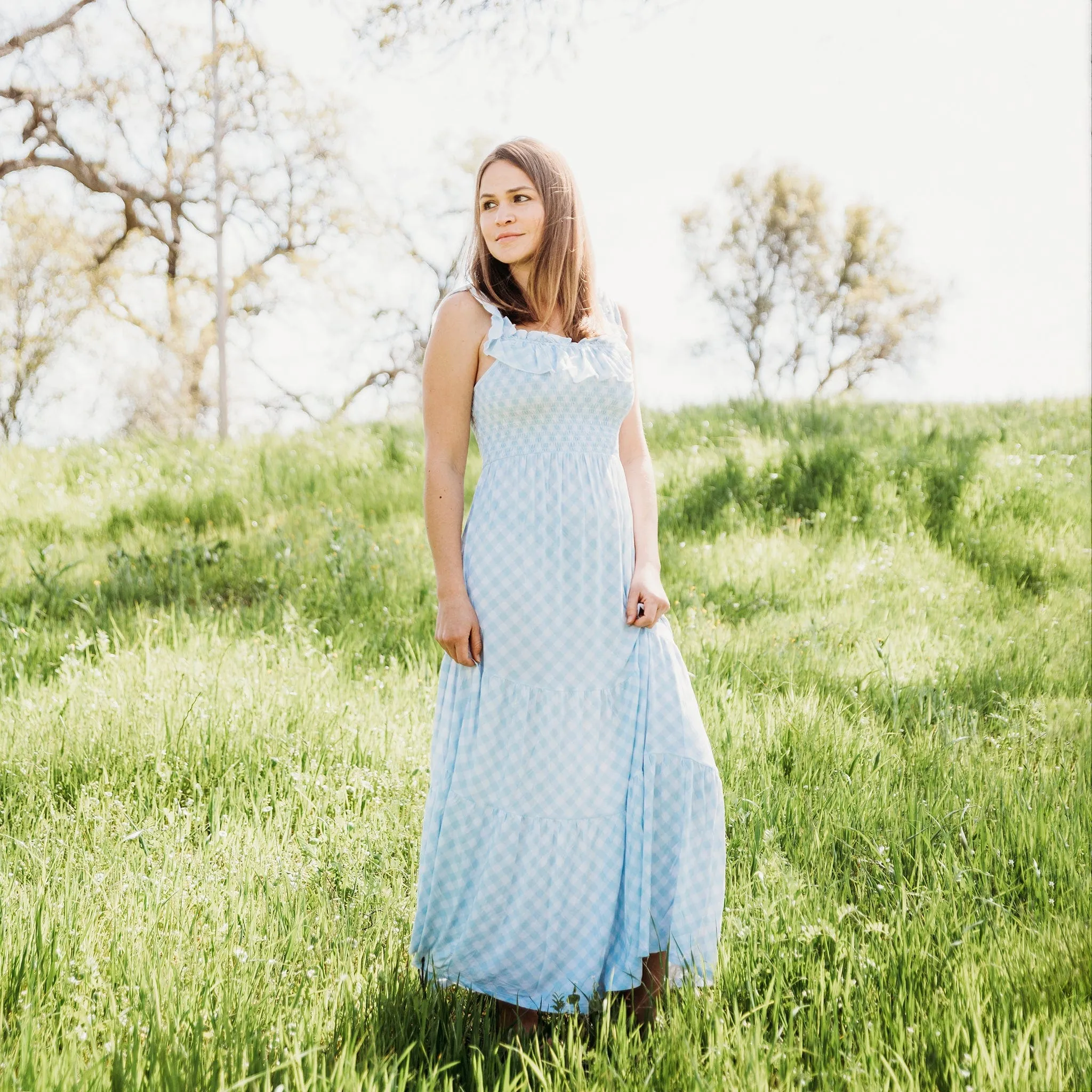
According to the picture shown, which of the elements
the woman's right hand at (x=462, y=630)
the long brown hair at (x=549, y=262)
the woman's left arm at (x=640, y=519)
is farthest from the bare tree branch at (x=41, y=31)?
the woman's right hand at (x=462, y=630)

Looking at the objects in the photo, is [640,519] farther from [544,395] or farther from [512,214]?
[512,214]

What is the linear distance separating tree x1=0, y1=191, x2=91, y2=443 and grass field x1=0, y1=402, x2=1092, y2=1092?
666 inches

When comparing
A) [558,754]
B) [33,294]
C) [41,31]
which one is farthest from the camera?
[33,294]

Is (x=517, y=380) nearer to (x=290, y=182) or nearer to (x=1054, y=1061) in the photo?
(x=1054, y=1061)

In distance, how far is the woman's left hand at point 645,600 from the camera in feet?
8.31

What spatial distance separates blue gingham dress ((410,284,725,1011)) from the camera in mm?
2404

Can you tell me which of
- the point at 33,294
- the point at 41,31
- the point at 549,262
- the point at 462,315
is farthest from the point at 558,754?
the point at 33,294

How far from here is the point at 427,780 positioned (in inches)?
148

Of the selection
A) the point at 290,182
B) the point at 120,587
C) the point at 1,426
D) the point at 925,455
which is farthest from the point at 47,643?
the point at 1,426

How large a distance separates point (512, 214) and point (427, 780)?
2181 millimetres

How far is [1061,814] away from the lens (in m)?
3.34

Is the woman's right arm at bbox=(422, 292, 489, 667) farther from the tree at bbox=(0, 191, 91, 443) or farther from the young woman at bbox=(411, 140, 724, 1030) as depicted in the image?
the tree at bbox=(0, 191, 91, 443)

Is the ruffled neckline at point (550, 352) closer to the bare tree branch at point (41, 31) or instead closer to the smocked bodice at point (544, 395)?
the smocked bodice at point (544, 395)

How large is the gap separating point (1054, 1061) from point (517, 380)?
1.99 metres
